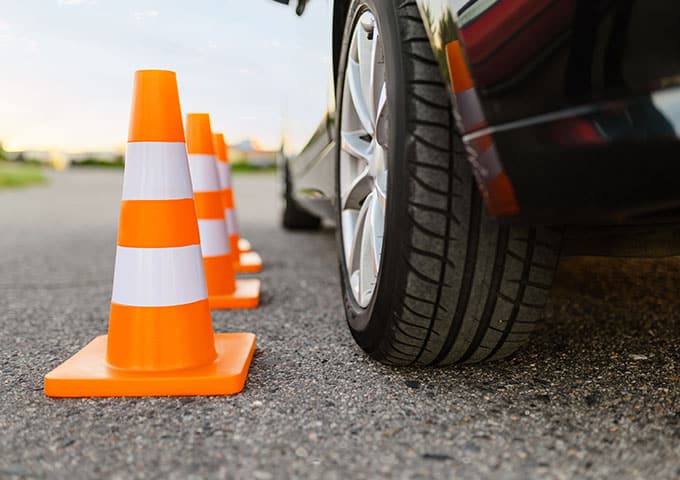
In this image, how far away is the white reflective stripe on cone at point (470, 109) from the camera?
45.6 inches

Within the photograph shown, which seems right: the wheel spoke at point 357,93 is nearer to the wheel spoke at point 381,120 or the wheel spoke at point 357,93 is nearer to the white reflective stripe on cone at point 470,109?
the wheel spoke at point 381,120

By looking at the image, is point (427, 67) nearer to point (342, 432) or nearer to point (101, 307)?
point (342, 432)

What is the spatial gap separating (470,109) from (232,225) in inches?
106

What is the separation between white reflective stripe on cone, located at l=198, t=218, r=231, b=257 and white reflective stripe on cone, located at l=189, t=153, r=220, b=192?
13cm

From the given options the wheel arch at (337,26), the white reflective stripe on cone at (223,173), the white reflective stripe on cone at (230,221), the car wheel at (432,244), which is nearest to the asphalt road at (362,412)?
the car wheel at (432,244)

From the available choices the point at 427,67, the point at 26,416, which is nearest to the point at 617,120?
the point at 427,67

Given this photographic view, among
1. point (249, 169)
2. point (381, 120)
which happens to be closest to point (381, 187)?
point (381, 120)

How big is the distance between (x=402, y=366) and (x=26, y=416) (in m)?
0.87

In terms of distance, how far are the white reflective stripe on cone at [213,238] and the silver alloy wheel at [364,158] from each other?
0.75 metres

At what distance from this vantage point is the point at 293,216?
555 cm

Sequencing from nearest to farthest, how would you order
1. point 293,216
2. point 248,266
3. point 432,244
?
point 432,244 < point 248,266 < point 293,216

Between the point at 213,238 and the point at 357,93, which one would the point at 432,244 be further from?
the point at 213,238

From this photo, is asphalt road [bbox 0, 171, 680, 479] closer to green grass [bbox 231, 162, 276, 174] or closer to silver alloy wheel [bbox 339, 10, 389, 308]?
silver alloy wheel [bbox 339, 10, 389, 308]

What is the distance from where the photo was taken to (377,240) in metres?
1.70
